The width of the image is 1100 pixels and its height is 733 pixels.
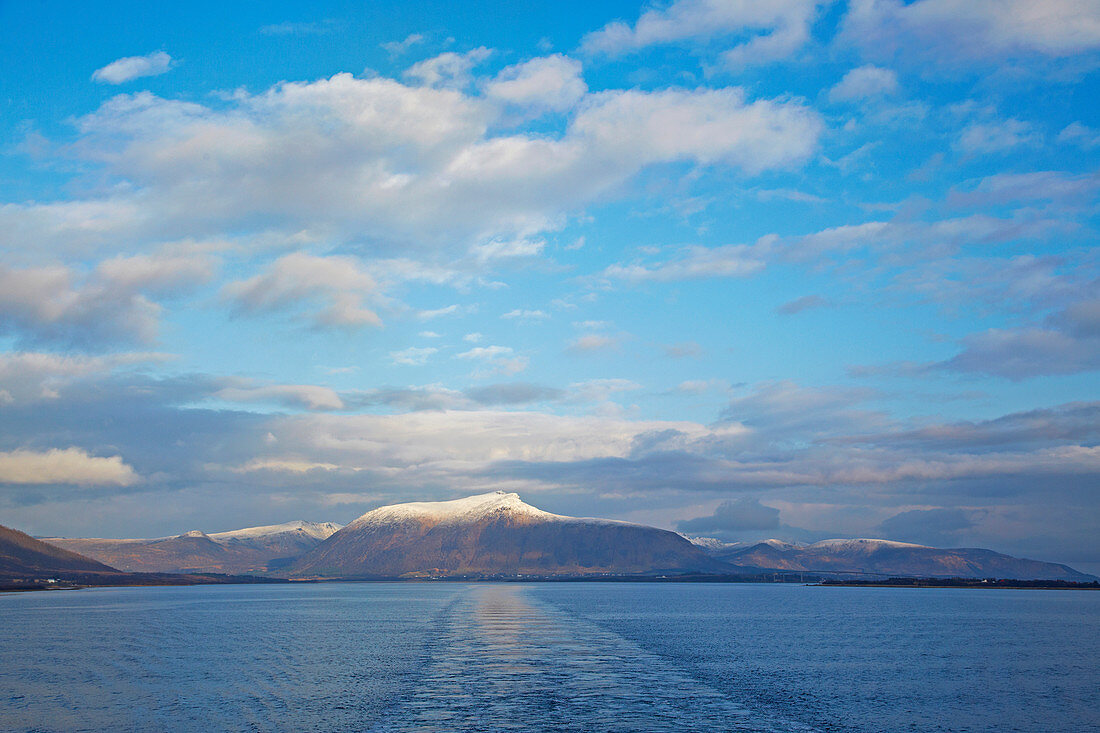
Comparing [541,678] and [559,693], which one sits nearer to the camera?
[559,693]

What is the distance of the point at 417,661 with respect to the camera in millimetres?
81375

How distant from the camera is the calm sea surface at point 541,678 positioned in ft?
176

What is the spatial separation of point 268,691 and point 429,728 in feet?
67.4

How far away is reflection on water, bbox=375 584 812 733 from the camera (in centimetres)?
5141

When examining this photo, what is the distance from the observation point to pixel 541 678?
6825 centimetres

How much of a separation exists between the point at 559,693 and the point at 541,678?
7.46 meters

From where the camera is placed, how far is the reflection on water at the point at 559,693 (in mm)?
51406

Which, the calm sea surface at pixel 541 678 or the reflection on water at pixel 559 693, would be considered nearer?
the reflection on water at pixel 559 693

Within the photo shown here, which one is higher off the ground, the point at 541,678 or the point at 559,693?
the point at 559,693

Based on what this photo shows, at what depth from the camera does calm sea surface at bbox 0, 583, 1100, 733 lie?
53.5 metres

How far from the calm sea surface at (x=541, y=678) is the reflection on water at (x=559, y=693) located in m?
0.24

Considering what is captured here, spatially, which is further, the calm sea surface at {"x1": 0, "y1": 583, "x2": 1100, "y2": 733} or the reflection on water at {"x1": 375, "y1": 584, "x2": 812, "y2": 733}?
the calm sea surface at {"x1": 0, "y1": 583, "x2": 1100, "y2": 733}

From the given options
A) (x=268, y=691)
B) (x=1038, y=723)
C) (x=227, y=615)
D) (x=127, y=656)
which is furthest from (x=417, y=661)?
(x=227, y=615)

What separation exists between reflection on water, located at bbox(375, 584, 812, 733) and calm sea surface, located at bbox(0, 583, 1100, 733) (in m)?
0.24
